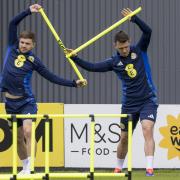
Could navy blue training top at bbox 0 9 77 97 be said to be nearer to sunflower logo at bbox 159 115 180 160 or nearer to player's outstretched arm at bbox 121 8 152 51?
player's outstretched arm at bbox 121 8 152 51

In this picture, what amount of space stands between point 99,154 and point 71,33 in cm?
278

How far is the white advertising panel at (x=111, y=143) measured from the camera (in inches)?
584

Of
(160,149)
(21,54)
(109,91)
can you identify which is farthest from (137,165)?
(21,54)

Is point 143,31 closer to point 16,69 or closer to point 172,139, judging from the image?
point 16,69

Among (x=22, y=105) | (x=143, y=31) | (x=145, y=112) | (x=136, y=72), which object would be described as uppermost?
(x=143, y=31)

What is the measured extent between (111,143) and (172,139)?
109 centimetres

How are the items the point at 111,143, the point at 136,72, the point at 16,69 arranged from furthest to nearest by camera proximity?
the point at 111,143 < the point at 136,72 < the point at 16,69

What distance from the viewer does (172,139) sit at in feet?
48.7

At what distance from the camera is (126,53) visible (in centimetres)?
1136

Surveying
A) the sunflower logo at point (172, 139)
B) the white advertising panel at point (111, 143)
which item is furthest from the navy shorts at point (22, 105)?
the sunflower logo at point (172, 139)

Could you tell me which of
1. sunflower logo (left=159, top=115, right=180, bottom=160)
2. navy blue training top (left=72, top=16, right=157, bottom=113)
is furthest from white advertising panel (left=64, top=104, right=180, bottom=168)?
navy blue training top (left=72, top=16, right=157, bottom=113)

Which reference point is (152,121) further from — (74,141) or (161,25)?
(161,25)

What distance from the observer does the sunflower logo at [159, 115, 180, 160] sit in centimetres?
1482

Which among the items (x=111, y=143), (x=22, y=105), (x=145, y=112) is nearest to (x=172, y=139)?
(x=111, y=143)
